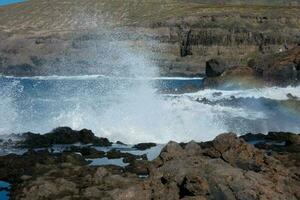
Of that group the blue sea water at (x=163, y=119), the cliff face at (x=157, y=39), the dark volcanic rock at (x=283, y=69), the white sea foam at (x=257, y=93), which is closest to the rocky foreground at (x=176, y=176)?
the blue sea water at (x=163, y=119)

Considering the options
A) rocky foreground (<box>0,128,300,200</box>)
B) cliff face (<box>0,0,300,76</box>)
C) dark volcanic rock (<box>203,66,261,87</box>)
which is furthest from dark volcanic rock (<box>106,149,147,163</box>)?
cliff face (<box>0,0,300,76</box>)

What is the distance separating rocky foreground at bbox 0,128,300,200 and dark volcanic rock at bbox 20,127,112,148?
244 inches

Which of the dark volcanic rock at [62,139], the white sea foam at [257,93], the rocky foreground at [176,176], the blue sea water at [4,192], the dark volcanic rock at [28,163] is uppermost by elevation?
the rocky foreground at [176,176]

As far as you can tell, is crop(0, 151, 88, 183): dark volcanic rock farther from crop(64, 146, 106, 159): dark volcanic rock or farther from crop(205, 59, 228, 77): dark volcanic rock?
crop(205, 59, 228, 77): dark volcanic rock

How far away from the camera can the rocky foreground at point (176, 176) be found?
15.6m

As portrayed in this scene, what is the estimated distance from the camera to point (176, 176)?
53.9ft

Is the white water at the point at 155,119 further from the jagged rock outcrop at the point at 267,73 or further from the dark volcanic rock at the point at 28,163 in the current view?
the dark volcanic rock at the point at 28,163

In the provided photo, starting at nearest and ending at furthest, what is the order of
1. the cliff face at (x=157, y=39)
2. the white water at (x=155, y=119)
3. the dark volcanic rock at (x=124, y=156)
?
the dark volcanic rock at (x=124, y=156) → the white water at (x=155, y=119) → the cliff face at (x=157, y=39)

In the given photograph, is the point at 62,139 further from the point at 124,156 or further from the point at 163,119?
the point at 163,119

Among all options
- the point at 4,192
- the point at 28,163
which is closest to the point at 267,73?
the point at 28,163

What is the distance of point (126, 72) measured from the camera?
10256 cm

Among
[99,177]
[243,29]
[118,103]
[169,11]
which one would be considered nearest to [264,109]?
[118,103]

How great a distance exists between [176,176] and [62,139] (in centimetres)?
1406

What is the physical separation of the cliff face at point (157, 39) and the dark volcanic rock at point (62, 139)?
85272 mm
